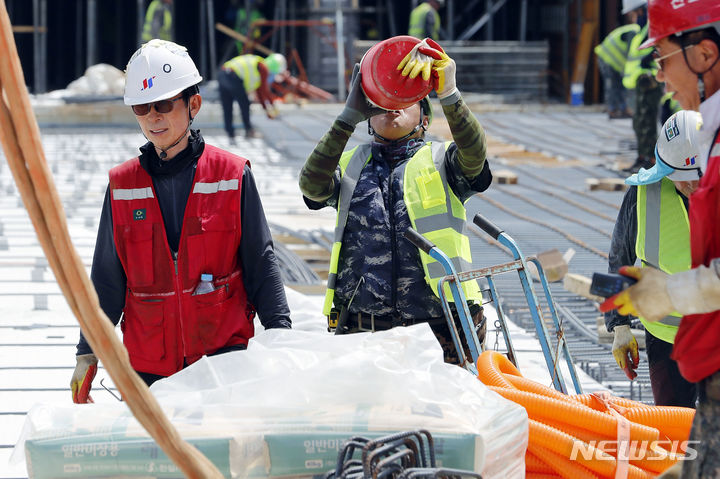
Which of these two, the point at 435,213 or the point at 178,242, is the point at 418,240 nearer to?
the point at 435,213

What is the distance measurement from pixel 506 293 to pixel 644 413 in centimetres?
413

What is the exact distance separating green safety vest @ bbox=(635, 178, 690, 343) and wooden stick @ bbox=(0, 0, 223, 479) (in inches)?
93.7

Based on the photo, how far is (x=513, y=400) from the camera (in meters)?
3.21

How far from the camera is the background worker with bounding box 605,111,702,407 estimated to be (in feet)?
12.4

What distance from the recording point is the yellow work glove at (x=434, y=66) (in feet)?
11.6

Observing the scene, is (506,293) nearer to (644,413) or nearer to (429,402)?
(644,413)

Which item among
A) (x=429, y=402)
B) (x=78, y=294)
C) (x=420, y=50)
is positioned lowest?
(x=429, y=402)

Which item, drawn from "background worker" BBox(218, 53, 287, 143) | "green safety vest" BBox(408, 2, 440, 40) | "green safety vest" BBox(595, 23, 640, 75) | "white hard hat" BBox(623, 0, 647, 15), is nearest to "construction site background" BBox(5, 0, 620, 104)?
"green safety vest" BBox(408, 2, 440, 40)

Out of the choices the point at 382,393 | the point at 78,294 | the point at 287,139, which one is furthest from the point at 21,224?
the point at 78,294

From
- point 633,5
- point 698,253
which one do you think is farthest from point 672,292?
point 633,5

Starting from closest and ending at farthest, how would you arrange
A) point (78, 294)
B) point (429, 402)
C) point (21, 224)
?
point (78, 294), point (429, 402), point (21, 224)

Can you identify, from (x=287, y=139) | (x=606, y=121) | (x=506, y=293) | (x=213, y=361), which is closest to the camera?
(x=213, y=361)

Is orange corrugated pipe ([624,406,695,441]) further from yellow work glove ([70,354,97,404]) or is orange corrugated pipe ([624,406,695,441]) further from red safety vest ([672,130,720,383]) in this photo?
yellow work glove ([70,354,97,404])

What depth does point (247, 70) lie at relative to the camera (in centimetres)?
1555
